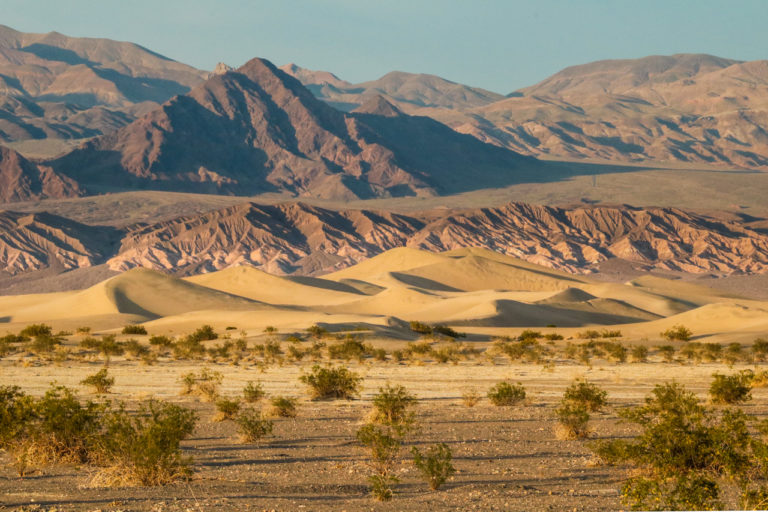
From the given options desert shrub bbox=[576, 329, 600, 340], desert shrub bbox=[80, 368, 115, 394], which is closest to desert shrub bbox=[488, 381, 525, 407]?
desert shrub bbox=[80, 368, 115, 394]

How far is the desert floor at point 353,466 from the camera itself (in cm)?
1152

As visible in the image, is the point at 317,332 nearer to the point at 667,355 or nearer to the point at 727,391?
the point at 667,355

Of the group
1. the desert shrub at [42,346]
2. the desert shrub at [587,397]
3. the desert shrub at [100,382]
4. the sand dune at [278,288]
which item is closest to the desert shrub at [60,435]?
the desert shrub at [100,382]

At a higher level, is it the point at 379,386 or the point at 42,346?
the point at 379,386

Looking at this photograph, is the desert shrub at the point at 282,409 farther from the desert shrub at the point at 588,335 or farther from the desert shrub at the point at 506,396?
the desert shrub at the point at 588,335

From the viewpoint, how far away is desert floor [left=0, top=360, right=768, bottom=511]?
11523mm

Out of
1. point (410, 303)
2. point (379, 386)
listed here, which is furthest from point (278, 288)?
point (379, 386)

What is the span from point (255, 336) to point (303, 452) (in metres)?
40.6

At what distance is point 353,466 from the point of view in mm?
14344

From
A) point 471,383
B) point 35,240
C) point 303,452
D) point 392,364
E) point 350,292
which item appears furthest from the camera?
point 35,240

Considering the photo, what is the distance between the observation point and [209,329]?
5981 centimetres

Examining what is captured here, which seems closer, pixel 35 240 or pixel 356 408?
pixel 356 408

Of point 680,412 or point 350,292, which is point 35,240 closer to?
point 350,292

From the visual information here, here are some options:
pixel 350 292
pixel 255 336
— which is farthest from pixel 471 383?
pixel 350 292
